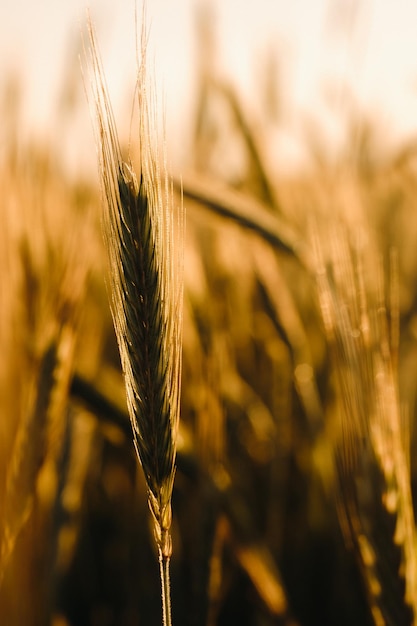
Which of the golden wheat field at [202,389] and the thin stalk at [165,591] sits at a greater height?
the golden wheat field at [202,389]

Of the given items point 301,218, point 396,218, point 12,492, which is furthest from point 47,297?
point 301,218

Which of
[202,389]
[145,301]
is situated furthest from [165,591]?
[202,389]

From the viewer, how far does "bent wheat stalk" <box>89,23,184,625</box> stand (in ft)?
1.33

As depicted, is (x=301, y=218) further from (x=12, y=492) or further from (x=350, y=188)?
(x=12, y=492)

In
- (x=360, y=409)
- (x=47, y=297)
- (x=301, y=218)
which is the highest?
(x=301, y=218)

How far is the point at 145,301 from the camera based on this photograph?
41cm

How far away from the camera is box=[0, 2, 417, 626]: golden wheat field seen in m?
A: 0.42

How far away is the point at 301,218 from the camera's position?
1.89 m

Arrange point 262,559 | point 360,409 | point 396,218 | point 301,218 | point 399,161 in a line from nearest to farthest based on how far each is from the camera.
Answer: point 360,409 → point 262,559 → point 399,161 → point 396,218 → point 301,218

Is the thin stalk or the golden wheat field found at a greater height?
the golden wheat field

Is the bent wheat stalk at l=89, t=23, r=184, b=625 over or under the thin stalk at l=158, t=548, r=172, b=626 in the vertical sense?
over

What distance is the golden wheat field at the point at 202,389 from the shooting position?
422mm

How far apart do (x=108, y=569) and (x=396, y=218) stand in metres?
0.97

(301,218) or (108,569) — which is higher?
(301,218)
